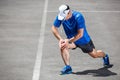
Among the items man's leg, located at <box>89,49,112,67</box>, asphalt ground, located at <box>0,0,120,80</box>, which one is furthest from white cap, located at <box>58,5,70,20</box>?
asphalt ground, located at <box>0,0,120,80</box>

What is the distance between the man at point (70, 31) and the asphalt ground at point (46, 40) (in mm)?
589

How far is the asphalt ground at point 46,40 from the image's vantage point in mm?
11680

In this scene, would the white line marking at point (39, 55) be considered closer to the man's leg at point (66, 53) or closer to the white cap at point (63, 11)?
the man's leg at point (66, 53)

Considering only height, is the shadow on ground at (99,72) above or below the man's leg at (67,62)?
below

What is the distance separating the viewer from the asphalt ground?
11680 millimetres

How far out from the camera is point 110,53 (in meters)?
13.5

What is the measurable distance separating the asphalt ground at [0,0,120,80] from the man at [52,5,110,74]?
0.59 m

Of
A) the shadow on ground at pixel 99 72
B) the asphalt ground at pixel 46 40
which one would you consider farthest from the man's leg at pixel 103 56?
the shadow on ground at pixel 99 72

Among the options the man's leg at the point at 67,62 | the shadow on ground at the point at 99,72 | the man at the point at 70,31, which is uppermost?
the man at the point at 70,31

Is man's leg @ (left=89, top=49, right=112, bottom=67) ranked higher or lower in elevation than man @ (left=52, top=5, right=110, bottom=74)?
lower

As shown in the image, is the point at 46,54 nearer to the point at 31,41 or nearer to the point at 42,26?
the point at 31,41

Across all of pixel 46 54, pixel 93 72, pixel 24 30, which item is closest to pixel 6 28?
pixel 24 30

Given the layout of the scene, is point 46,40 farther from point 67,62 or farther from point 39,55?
point 67,62

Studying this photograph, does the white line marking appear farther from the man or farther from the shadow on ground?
the shadow on ground
